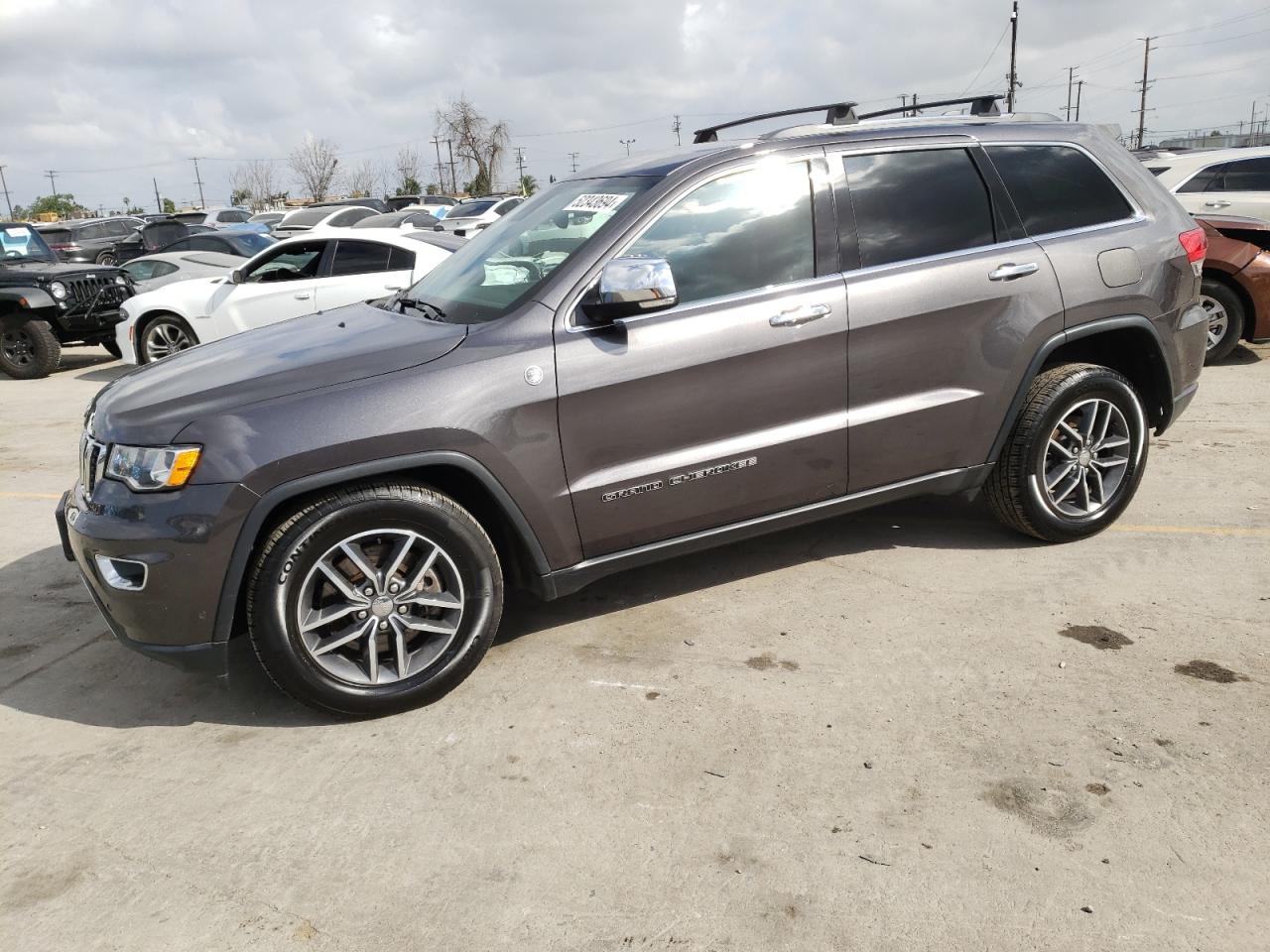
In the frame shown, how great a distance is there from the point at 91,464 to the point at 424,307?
133 centimetres

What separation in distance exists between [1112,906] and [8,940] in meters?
2.70

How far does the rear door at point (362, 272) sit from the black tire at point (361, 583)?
636 centimetres

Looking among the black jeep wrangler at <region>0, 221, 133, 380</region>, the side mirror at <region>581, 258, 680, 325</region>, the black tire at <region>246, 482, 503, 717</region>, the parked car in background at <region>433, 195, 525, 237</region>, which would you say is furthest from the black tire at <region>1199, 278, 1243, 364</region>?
the parked car in background at <region>433, 195, 525, 237</region>

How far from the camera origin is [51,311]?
11812mm

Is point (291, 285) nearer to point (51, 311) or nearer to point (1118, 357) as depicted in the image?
point (51, 311)

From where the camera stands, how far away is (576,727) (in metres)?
3.37

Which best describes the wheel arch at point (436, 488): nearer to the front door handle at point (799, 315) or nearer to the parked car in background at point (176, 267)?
the front door handle at point (799, 315)

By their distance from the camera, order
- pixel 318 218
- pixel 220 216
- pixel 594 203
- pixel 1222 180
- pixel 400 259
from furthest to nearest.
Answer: pixel 220 216
pixel 318 218
pixel 1222 180
pixel 400 259
pixel 594 203

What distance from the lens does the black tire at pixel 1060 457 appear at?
4.38 metres

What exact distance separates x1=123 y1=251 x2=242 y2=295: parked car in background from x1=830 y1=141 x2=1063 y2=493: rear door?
1063 cm

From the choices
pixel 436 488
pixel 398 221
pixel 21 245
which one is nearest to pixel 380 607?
pixel 436 488

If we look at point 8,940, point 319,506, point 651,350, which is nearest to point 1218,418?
point 651,350

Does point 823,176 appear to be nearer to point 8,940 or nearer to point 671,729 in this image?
point 671,729

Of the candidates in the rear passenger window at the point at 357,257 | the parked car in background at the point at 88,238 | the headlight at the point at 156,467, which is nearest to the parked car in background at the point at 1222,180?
the rear passenger window at the point at 357,257
